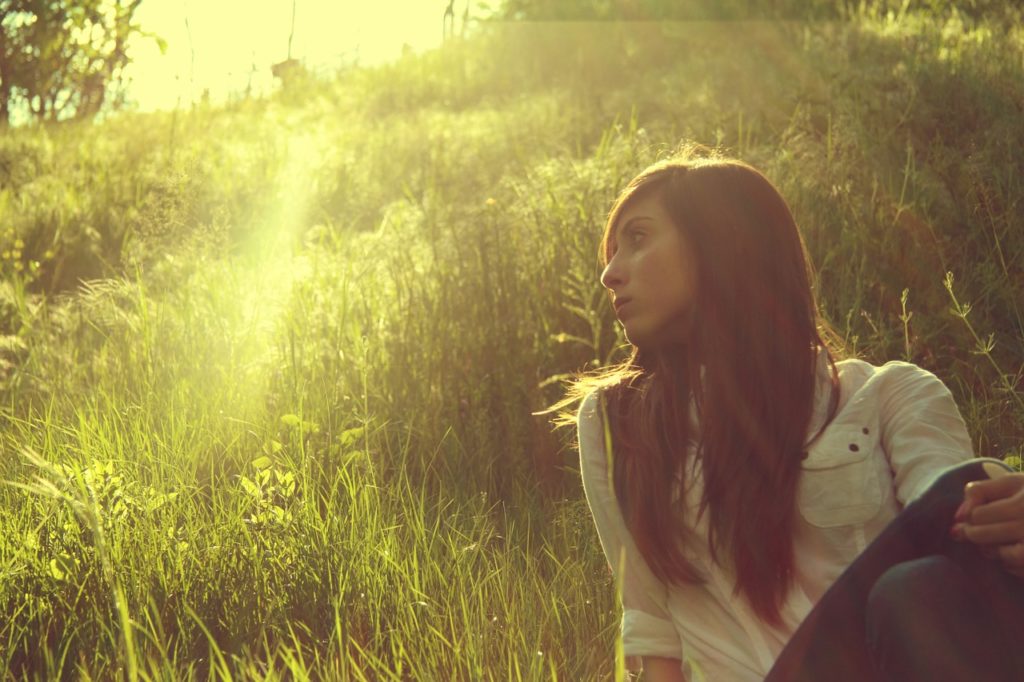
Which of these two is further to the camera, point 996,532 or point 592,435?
point 592,435

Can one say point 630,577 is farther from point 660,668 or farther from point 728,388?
point 728,388

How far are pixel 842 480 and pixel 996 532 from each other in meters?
0.40

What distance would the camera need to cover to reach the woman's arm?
2.04m

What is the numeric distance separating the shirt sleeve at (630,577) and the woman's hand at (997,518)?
0.67 m

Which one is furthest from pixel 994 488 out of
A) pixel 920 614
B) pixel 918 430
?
pixel 918 430

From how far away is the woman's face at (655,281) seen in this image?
2.11 m

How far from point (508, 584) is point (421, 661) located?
15.0 inches

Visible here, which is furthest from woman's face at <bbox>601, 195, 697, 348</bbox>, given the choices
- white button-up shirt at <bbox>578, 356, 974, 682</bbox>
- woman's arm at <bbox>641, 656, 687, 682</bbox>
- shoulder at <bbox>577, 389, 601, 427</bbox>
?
woman's arm at <bbox>641, 656, 687, 682</bbox>

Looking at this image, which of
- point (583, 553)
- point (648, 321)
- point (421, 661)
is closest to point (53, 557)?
point (421, 661)

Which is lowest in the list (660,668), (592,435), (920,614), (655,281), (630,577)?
(660,668)

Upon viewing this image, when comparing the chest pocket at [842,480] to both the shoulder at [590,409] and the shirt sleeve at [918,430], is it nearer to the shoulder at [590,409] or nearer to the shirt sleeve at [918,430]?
the shirt sleeve at [918,430]

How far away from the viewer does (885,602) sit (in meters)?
1.57

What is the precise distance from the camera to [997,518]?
1523 millimetres

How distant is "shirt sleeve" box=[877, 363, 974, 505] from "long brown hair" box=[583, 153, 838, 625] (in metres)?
0.13
